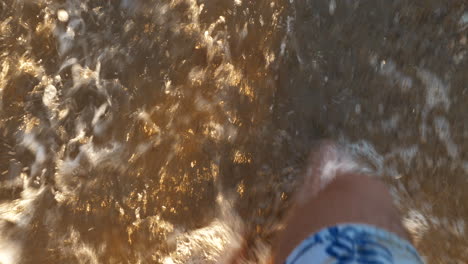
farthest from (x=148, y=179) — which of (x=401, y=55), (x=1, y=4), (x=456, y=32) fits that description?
(x=456, y=32)

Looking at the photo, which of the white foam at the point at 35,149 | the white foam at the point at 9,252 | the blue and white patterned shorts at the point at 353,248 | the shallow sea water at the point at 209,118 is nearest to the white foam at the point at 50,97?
the shallow sea water at the point at 209,118

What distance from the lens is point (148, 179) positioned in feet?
6.47

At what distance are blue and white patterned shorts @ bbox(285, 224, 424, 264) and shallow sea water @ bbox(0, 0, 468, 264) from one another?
380mm

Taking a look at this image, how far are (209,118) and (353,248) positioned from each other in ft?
2.62

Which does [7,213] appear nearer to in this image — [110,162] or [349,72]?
[110,162]

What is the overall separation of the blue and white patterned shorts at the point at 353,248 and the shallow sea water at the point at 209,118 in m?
0.38

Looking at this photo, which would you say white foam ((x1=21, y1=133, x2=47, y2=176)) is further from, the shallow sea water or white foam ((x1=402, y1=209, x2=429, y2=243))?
white foam ((x1=402, y1=209, x2=429, y2=243))

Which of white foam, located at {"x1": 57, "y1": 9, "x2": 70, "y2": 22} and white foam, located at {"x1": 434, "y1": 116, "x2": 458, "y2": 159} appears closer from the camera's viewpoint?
white foam, located at {"x1": 57, "y1": 9, "x2": 70, "y2": 22}

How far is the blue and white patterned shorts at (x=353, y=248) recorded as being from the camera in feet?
5.53

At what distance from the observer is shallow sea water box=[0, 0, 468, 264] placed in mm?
1881

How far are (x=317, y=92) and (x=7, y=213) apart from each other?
1417 mm

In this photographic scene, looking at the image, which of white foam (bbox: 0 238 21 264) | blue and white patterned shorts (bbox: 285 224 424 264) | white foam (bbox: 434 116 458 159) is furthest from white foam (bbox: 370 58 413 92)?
white foam (bbox: 0 238 21 264)

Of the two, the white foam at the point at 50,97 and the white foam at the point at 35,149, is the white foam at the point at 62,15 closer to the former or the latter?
the white foam at the point at 50,97

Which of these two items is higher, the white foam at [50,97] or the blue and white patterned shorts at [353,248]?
the white foam at [50,97]
